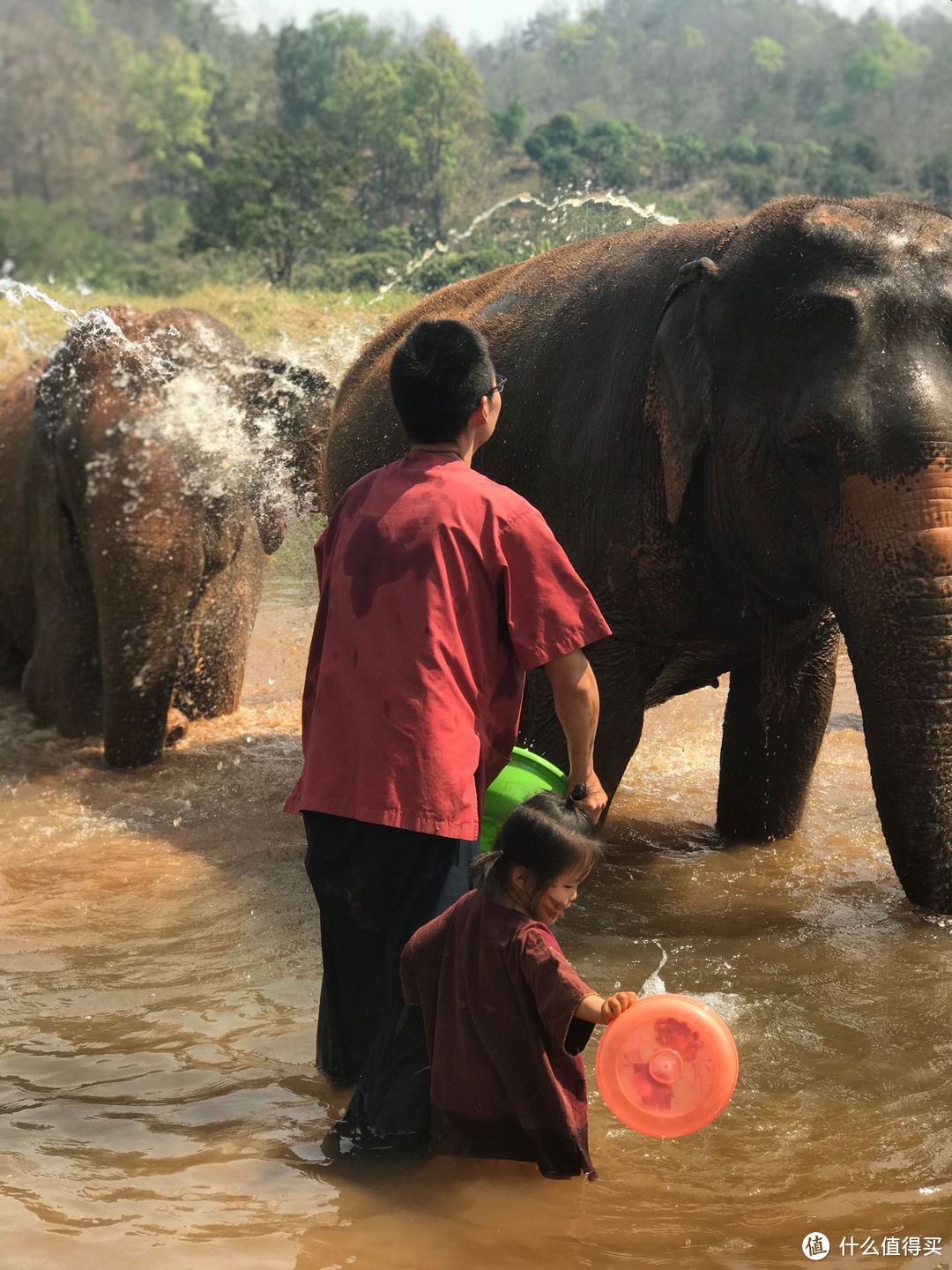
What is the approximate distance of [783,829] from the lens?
591 centimetres

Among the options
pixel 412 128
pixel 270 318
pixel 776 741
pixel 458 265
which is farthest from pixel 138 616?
pixel 412 128

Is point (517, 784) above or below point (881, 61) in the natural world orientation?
below

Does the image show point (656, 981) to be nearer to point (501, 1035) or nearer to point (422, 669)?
point (501, 1035)

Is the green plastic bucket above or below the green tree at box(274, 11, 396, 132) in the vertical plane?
below

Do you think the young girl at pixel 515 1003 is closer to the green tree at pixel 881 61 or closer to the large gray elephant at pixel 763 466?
the large gray elephant at pixel 763 466

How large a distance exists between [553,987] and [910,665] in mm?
1496

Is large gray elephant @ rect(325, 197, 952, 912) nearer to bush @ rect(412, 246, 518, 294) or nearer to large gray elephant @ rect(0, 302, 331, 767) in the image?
large gray elephant @ rect(0, 302, 331, 767)

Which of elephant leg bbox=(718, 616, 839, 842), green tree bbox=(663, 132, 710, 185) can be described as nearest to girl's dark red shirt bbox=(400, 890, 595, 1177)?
elephant leg bbox=(718, 616, 839, 842)

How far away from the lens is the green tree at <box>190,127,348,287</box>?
146 ft

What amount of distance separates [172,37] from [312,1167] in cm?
11223

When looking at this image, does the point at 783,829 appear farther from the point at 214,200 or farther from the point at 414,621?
the point at 214,200

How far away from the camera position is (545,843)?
3049mm

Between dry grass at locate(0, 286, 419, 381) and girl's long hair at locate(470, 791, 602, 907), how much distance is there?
38.5 ft

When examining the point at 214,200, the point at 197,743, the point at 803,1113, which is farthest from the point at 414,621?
the point at 214,200
